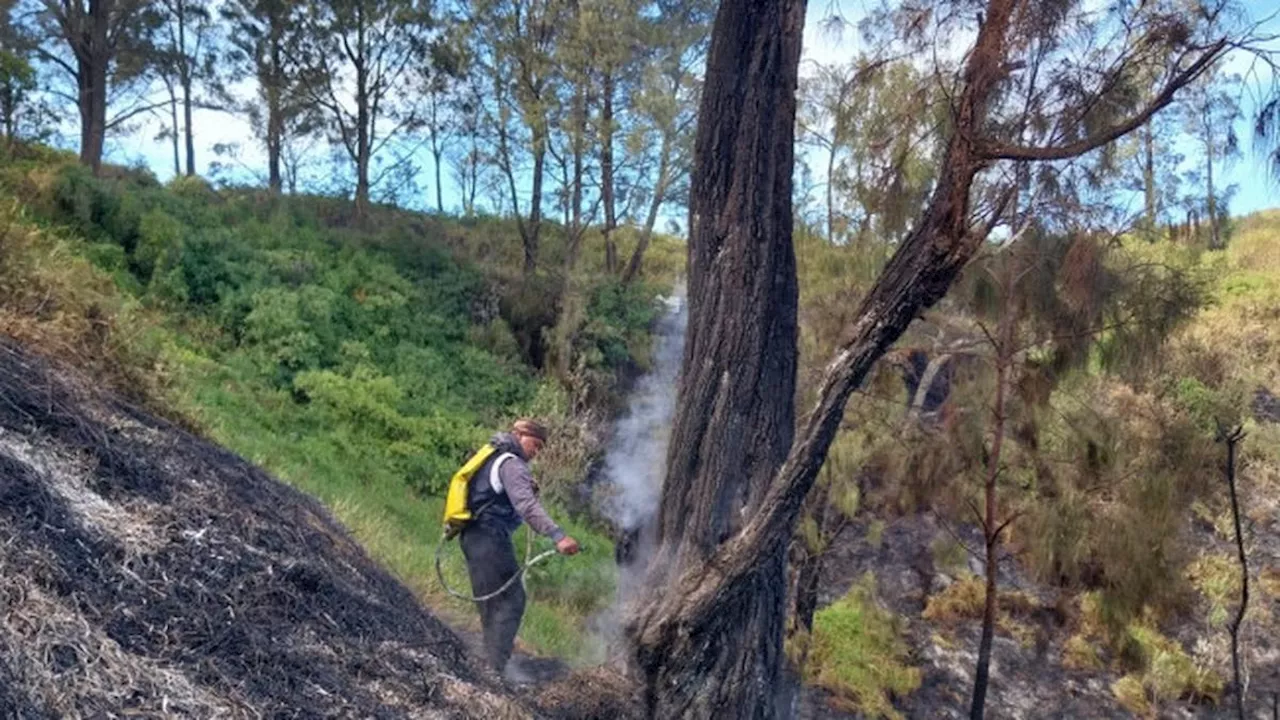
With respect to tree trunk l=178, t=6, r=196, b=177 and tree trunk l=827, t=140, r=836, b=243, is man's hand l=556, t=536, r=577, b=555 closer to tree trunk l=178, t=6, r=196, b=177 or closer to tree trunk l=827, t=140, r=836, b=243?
tree trunk l=827, t=140, r=836, b=243

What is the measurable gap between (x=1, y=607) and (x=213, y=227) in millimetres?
17046

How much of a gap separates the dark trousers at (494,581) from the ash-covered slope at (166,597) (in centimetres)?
92

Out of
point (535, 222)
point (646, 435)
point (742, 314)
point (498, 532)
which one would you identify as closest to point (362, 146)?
point (535, 222)

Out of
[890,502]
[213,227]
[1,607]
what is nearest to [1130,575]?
[890,502]

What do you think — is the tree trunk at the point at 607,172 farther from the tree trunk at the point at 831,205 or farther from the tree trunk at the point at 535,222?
the tree trunk at the point at 831,205

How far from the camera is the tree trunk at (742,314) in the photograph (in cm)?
604

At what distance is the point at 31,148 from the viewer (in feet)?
57.1

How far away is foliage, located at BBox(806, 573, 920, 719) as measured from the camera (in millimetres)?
13258

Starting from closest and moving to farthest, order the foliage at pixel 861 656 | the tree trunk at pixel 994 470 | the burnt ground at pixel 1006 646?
the tree trunk at pixel 994 470, the foliage at pixel 861 656, the burnt ground at pixel 1006 646

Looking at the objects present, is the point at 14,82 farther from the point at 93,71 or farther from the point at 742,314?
the point at 742,314

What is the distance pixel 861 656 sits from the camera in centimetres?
1380

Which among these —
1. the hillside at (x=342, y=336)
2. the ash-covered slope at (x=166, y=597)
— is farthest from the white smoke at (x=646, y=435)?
the ash-covered slope at (x=166, y=597)

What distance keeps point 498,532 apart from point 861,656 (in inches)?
310

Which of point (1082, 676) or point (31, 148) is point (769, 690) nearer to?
point (1082, 676)
